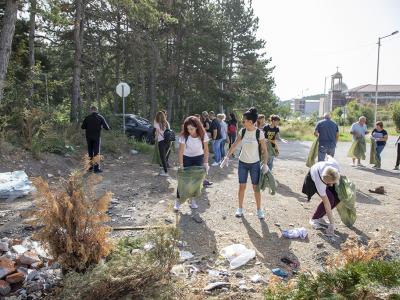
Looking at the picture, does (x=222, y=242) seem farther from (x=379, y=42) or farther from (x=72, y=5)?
(x=379, y=42)

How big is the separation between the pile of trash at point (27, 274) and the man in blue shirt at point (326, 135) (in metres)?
7.36

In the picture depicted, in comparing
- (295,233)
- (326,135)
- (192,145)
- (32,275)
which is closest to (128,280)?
(32,275)

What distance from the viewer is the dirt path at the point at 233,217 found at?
4863 millimetres

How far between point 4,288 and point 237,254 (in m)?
2.57

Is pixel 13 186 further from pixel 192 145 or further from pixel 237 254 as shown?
pixel 237 254

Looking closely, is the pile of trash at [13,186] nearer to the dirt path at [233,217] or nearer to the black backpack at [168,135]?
the dirt path at [233,217]

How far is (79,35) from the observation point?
49.0 ft

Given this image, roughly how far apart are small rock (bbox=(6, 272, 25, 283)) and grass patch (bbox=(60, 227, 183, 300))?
78 cm

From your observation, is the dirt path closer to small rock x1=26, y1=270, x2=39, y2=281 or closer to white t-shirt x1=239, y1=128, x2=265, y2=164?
white t-shirt x1=239, y1=128, x2=265, y2=164

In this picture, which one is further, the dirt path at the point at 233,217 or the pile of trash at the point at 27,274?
the dirt path at the point at 233,217

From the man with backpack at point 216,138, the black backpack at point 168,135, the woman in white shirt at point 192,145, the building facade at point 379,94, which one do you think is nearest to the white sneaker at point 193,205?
the woman in white shirt at point 192,145

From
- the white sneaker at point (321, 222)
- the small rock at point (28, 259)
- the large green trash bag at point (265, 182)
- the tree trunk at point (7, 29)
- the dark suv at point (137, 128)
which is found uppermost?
the tree trunk at point (7, 29)

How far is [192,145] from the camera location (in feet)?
21.1

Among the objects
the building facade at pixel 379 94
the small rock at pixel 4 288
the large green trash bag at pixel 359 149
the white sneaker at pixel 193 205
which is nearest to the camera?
the small rock at pixel 4 288
